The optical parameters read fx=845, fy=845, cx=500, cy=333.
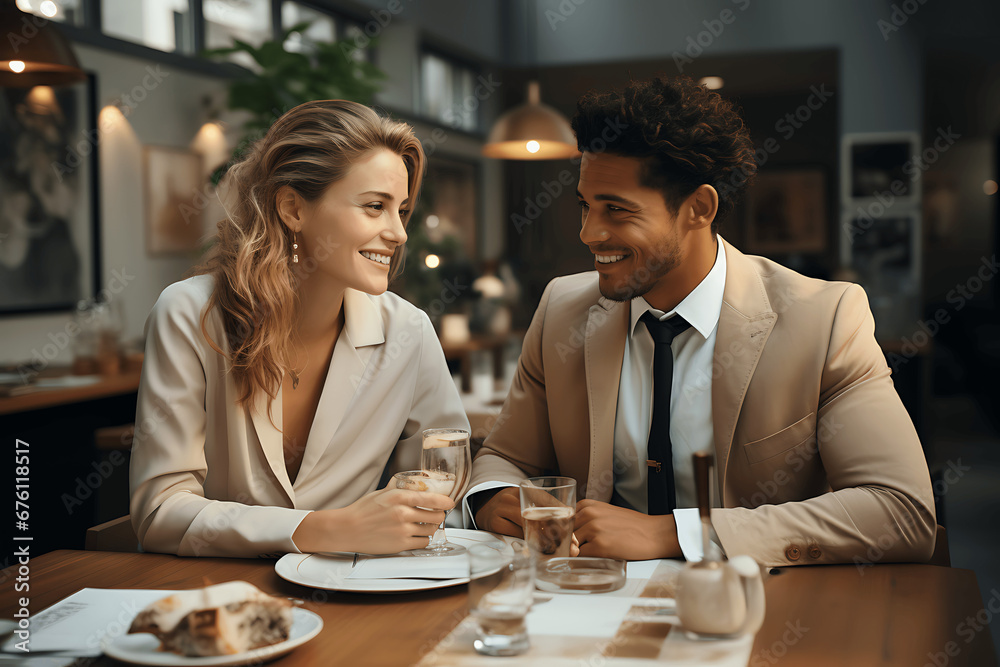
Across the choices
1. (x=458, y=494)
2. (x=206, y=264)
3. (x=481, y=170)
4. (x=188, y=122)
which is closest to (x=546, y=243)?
(x=481, y=170)

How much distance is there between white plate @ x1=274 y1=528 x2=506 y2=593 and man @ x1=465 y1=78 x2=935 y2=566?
0.27m

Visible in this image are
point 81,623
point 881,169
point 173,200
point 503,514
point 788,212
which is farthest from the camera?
point 788,212

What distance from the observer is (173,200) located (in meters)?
4.97

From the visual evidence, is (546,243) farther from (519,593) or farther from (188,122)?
(519,593)

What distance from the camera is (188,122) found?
505cm

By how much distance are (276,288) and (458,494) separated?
677 mm

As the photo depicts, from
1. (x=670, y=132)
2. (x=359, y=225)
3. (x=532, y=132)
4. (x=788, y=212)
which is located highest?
(x=532, y=132)

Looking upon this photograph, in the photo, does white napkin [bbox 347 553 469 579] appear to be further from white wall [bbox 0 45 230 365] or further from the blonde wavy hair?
white wall [bbox 0 45 230 365]

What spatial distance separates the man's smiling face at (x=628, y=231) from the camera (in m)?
1.73

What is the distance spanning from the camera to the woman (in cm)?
161

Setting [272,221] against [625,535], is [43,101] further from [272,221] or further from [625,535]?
[625,535]

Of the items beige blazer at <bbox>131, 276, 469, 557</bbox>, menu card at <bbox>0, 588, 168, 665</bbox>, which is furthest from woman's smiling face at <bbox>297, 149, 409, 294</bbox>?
menu card at <bbox>0, 588, 168, 665</bbox>

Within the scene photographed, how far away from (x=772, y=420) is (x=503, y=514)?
0.54 metres

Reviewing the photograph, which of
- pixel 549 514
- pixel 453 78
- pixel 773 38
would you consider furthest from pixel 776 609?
pixel 453 78
